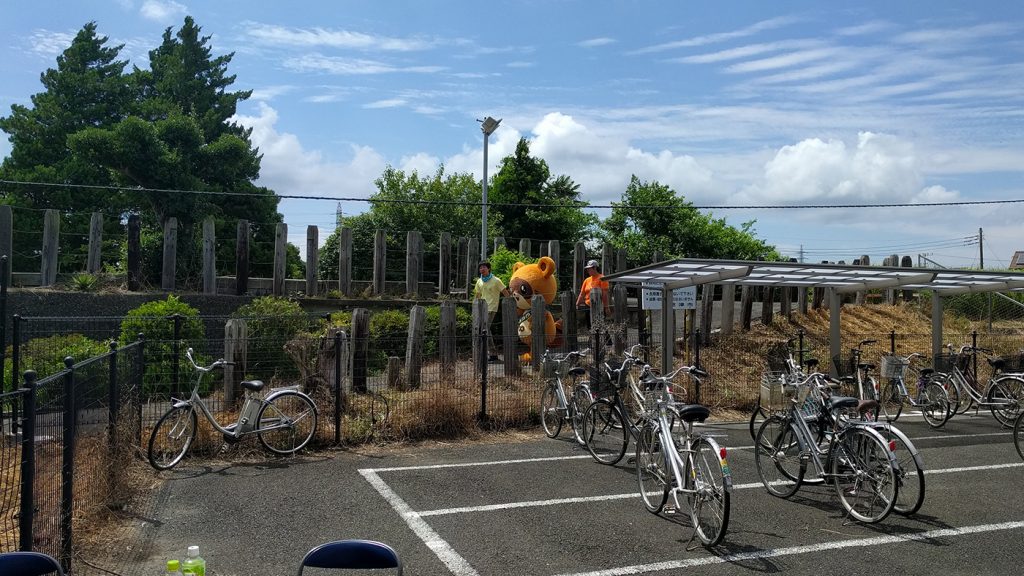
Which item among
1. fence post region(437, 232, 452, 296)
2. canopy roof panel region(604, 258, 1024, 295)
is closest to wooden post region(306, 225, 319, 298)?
fence post region(437, 232, 452, 296)

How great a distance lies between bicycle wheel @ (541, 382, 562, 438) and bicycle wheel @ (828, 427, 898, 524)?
3887 millimetres

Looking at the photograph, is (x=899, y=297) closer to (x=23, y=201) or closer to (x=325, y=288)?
(x=325, y=288)

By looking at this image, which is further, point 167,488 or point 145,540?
point 167,488

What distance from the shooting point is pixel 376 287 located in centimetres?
1752

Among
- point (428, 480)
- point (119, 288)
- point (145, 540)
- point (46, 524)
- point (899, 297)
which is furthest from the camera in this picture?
point (899, 297)

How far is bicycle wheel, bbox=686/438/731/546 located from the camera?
231 inches

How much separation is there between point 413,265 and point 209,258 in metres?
4.17

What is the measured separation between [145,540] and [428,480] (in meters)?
2.72

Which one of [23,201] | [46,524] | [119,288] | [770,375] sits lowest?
→ [46,524]

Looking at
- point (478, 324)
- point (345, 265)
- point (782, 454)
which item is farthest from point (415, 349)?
point (345, 265)

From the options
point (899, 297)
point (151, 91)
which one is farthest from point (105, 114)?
point (899, 297)

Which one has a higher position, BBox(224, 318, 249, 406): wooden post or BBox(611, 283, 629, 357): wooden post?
BBox(611, 283, 629, 357): wooden post

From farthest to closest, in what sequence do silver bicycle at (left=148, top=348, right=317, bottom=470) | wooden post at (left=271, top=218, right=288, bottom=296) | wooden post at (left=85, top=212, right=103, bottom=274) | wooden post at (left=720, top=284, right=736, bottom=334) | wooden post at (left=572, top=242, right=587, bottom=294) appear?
1. wooden post at (left=572, top=242, right=587, bottom=294)
2. wooden post at (left=720, top=284, right=736, bottom=334)
3. wooden post at (left=271, top=218, right=288, bottom=296)
4. wooden post at (left=85, top=212, right=103, bottom=274)
5. silver bicycle at (left=148, top=348, right=317, bottom=470)

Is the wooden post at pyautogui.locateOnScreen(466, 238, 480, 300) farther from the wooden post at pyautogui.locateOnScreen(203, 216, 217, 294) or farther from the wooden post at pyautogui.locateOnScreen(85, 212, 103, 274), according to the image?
the wooden post at pyautogui.locateOnScreen(85, 212, 103, 274)
